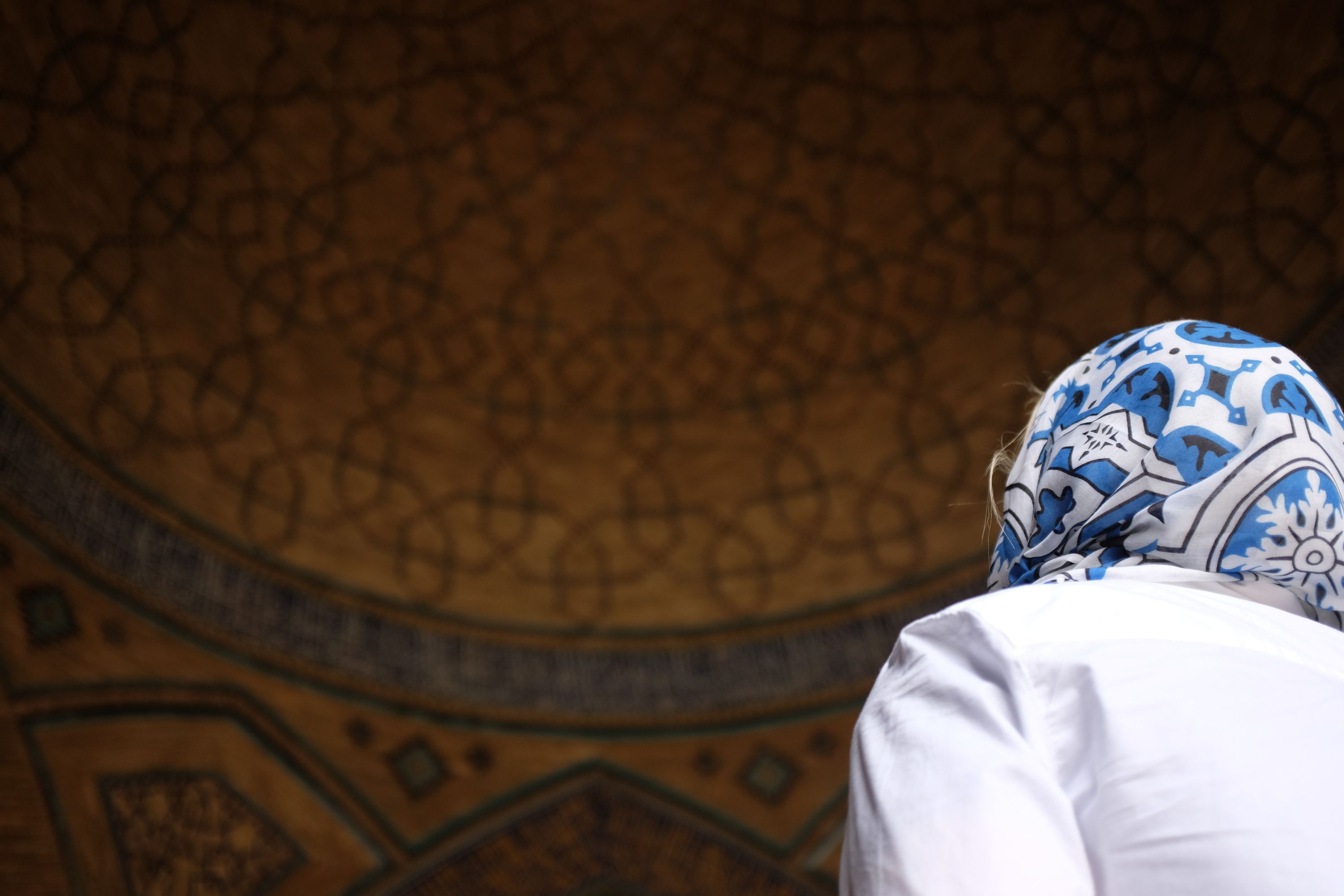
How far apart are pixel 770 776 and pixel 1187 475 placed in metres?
2.88

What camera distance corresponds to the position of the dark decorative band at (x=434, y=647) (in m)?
3.21

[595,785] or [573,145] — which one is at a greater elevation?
[573,145]

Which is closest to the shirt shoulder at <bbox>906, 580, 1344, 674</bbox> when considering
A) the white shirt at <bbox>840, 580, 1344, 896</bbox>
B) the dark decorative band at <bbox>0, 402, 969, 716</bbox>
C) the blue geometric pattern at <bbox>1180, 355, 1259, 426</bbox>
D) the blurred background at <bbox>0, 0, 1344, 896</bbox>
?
the white shirt at <bbox>840, 580, 1344, 896</bbox>

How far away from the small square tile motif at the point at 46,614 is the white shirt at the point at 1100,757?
293 cm

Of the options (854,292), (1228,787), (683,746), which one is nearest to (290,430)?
(683,746)

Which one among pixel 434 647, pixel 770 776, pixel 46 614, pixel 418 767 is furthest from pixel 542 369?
pixel 46 614

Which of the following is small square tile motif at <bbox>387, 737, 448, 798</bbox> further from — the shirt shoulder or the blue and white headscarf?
the shirt shoulder

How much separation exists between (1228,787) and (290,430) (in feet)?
10.6

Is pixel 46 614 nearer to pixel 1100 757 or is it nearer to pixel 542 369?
pixel 542 369

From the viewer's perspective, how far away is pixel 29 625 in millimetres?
3084

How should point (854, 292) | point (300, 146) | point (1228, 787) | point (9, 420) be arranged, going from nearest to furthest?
1. point (1228, 787)
2. point (9, 420)
3. point (300, 146)
4. point (854, 292)

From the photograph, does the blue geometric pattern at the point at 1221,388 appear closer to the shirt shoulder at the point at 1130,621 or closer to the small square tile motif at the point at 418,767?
the shirt shoulder at the point at 1130,621

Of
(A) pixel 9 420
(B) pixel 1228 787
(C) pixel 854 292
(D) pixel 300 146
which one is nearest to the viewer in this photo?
(B) pixel 1228 787

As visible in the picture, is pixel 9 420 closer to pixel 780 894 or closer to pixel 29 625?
pixel 29 625
